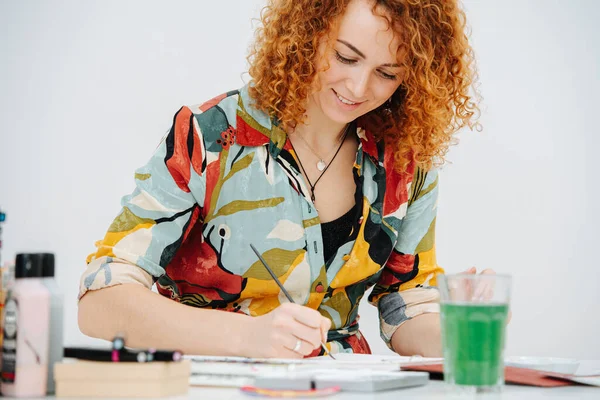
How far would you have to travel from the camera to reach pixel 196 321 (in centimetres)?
126

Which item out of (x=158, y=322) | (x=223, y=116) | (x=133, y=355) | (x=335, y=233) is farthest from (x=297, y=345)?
(x=223, y=116)

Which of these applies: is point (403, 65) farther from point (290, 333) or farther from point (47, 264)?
point (47, 264)

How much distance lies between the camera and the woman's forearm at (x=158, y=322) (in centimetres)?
123

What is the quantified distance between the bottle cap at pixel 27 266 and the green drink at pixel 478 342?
0.48 metres

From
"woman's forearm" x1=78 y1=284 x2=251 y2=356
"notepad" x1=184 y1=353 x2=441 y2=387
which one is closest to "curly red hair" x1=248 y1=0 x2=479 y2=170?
"woman's forearm" x1=78 y1=284 x2=251 y2=356

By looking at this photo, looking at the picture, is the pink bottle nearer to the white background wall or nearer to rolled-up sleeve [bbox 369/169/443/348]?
rolled-up sleeve [bbox 369/169/443/348]

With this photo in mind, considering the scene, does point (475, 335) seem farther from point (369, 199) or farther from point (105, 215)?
point (105, 215)

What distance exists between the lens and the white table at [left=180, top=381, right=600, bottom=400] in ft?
2.73

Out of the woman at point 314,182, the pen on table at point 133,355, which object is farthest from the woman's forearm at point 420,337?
the pen on table at point 133,355

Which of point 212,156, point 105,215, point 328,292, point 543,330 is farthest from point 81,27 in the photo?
point 543,330

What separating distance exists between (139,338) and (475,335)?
63 centimetres

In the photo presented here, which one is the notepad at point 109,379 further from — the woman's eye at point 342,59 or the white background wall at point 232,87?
the white background wall at point 232,87

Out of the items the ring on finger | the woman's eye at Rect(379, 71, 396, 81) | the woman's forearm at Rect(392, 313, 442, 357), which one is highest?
the woman's eye at Rect(379, 71, 396, 81)

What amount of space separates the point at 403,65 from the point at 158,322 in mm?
758
